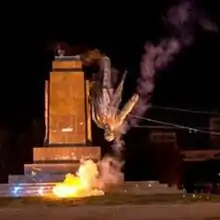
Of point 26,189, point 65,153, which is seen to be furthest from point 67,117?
point 26,189

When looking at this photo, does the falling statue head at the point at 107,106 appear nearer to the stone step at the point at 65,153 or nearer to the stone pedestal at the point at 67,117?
the stone pedestal at the point at 67,117

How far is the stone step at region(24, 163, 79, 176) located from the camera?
14.9 metres

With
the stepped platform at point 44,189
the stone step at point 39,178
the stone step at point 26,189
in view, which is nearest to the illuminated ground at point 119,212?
the stepped platform at point 44,189

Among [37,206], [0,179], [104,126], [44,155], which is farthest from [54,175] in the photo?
[0,179]

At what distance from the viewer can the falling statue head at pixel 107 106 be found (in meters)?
15.8

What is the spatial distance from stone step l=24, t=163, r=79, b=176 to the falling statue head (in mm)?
1256

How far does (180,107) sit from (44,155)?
41.0 ft

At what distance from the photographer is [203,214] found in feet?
26.7

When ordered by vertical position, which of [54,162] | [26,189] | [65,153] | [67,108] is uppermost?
[67,108]

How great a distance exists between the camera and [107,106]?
15.7m

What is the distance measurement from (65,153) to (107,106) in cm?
132

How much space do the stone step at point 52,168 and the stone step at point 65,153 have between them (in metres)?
0.35

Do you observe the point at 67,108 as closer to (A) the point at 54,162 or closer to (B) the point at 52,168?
(A) the point at 54,162

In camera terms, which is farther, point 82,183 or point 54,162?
point 54,162
